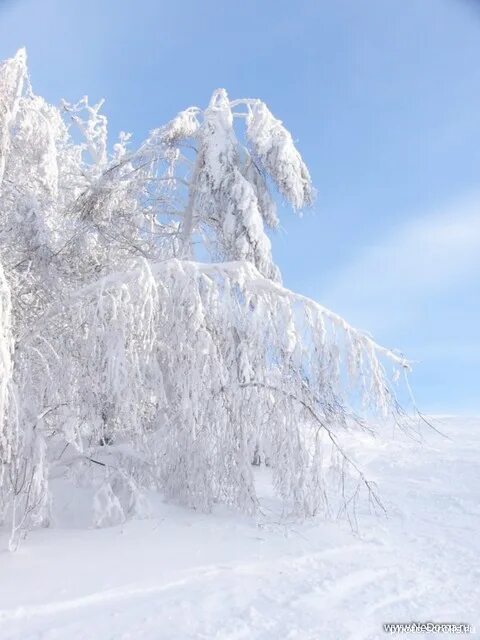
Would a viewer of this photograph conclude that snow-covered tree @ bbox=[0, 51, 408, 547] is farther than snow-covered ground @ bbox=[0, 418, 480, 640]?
Yes

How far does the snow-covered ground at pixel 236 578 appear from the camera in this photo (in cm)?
399

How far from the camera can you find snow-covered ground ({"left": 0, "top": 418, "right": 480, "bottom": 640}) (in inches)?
157

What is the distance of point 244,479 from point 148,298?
268 centimetres

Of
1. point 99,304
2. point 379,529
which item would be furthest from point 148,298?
point 379,529

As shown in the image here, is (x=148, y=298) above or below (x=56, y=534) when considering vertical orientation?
above

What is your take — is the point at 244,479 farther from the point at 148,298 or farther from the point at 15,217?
the point at 15,217

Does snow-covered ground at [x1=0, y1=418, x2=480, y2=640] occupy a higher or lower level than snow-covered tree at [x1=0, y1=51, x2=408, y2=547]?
lower

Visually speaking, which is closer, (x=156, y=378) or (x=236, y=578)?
(x=236, y=578)

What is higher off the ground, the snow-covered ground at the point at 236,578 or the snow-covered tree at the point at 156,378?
the snow-covered tree at the point at 156,378

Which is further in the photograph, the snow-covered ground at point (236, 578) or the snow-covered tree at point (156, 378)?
the snow-covered tree at point (156, 378)

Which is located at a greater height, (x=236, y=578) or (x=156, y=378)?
(x=156, y=378)

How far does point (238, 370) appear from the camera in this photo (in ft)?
23.0

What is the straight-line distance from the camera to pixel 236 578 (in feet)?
16.4

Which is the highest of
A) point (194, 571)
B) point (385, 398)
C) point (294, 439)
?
point (385, 398)
